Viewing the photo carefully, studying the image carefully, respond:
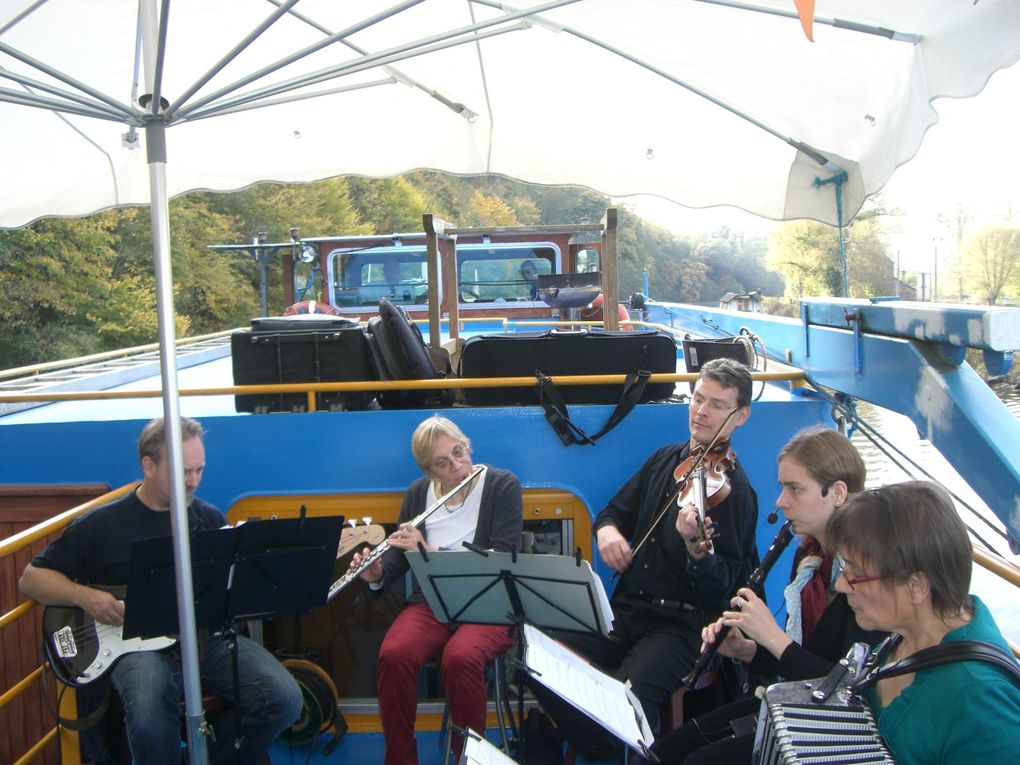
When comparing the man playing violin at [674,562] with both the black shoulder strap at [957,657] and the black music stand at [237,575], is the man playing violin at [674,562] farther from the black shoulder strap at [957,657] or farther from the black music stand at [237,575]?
the black shoulder strap at [957,657]

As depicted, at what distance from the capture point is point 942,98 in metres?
2.98

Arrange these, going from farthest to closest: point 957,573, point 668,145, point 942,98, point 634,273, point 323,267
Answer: point 634,273, point 323,267, point 668,145, point 942,98, point 957,573

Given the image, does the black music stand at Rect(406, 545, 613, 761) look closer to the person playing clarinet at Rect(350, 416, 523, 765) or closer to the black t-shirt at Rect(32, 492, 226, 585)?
the person playing clarinet at Rect(350, 416, 523, 765)

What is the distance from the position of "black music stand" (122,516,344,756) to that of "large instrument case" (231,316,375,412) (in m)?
1.30

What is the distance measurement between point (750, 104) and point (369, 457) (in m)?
2.45

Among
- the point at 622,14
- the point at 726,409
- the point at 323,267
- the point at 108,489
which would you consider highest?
the point at 622,14

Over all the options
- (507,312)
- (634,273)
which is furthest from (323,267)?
(634,273)

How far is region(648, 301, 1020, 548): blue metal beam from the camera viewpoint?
98.9 inches

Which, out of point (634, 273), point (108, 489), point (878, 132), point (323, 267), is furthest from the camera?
point (634, 273)

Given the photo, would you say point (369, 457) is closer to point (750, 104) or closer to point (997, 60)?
point (750, 104)

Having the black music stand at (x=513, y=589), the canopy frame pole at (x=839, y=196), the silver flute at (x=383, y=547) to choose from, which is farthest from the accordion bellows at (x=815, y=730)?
A: the canopy frame pole at (x=839, y=196)

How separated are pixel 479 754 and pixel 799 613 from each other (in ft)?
3.29

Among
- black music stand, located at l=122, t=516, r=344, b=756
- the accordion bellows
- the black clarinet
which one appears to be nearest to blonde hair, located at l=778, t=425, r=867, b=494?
the black clarinet

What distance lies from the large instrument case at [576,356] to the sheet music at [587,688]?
54.7 inches
